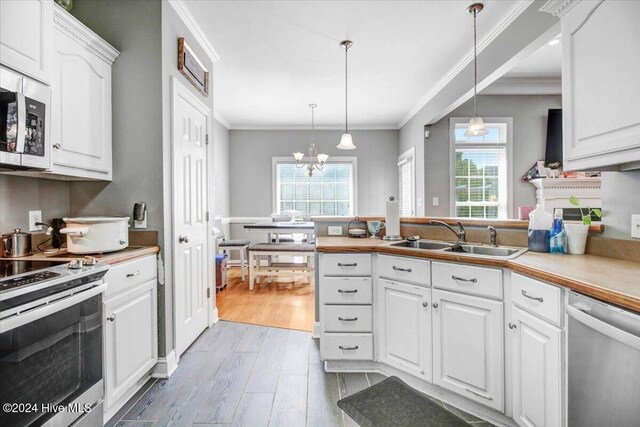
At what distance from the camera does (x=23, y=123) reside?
136 centimetres

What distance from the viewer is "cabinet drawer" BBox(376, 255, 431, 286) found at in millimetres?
1924

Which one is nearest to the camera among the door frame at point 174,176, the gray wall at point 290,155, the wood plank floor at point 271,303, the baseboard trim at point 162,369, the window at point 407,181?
the baseboard trim at point 162,369

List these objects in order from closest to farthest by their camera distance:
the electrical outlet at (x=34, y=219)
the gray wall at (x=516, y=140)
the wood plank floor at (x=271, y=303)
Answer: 1. the electrical outlet at (x=34, y=219)
2. the wood plank floor at (x=271, y=303)
3. the gray wall at (x=516, y=140)

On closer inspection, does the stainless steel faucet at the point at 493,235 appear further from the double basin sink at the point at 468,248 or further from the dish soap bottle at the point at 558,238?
the dish soap bottle at the point at 558,238

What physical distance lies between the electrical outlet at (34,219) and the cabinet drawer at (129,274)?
24.8 inches

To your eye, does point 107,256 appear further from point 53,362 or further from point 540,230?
point 540,230

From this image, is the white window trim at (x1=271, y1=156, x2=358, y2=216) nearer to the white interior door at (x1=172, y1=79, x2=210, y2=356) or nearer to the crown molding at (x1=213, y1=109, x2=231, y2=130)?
the crown molding at (x1=213, y1=109, x2=231, y2=130)

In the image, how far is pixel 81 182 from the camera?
216 cm

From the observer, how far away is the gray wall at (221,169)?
5371 mm

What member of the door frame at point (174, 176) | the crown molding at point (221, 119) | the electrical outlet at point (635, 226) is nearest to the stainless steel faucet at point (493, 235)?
the electrical outlet at point (635, 226)

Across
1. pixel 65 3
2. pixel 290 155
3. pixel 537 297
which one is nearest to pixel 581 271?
pixel 537 297

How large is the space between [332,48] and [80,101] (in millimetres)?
2175

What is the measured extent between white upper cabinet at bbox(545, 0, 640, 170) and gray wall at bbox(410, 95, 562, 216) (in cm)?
305

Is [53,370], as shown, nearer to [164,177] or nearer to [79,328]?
[79,328]
